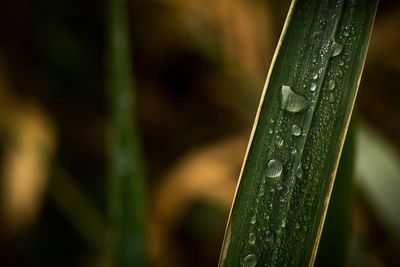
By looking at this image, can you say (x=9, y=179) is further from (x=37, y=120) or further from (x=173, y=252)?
(x=173, y=252)

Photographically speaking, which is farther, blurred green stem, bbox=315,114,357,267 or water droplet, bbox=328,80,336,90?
blurred green stem, bbox=315,114,357,267

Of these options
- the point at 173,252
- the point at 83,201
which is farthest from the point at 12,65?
the point at 173,252

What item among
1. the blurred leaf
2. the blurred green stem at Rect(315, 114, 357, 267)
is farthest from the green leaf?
the blurred leaf

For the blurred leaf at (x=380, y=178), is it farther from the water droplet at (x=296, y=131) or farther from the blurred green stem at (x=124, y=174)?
the water droplet at (x=296, y=131)

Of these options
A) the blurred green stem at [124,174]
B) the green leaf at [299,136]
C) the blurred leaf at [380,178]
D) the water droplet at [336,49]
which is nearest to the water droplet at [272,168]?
the green leaf at [299,136]

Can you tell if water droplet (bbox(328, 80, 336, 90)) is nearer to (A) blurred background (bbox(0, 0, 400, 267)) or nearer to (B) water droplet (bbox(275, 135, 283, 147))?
(B) water droplet (bbox(275, 135, 283, 147))

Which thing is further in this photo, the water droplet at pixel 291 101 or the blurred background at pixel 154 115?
the blurred background at pixel 154 115

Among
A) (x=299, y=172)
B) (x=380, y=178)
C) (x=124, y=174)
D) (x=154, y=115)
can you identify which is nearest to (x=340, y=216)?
(x=299, y=172)
